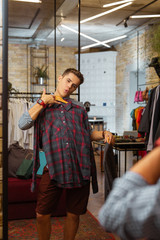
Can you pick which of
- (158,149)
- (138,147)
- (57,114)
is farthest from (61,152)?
(138,147)

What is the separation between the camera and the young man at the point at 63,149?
2.35 metres

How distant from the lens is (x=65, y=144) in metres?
2.37

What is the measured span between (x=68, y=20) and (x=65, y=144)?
23.3 feet

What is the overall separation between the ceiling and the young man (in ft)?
13.1

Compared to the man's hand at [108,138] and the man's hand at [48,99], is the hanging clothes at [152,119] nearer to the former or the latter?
the man's hand at [108,138]

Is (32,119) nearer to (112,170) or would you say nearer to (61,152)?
(61,152)

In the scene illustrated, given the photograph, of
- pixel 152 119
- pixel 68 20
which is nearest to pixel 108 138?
pixel 152 119

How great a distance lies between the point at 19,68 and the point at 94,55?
2.76 metres

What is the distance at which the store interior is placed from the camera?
313 inches

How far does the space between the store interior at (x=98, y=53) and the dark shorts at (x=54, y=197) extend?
4.03 m

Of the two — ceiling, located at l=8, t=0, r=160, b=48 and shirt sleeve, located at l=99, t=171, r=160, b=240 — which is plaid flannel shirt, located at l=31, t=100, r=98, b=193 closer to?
shirt sleeve, located at l=99, t=171, r=160, b=240

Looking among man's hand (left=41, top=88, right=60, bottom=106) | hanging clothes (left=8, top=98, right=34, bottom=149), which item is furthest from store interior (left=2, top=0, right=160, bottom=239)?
man's hand (left=41, top=88, right=60, bottom=106)

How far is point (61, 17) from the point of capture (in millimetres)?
8039

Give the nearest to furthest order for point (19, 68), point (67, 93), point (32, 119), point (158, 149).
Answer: point (158, 149) → point (32, 119) → point (67, 93) → point (19, 68)
